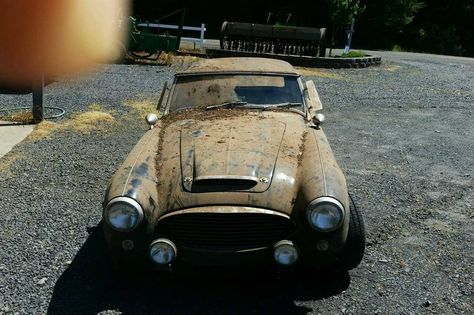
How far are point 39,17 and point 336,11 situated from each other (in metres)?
12.1

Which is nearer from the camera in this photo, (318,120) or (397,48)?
(318,120)

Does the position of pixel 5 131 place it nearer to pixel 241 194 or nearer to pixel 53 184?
pixel 53 184

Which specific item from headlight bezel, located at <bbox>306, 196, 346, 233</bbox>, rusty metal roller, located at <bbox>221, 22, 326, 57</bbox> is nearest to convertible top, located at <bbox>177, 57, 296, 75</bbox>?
headlight bezel, located at <bbox>306, 196, 346, 233</bbox>

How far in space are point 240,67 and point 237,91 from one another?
17.6 inches

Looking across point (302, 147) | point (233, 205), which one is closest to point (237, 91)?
point (302, 147)

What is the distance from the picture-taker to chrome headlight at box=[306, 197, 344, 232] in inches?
145

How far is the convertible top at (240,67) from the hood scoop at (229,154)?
2.83 ft

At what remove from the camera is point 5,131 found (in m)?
8.53

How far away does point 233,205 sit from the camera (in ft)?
12.1

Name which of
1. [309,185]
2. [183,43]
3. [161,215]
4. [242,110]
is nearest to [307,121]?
[242,110]

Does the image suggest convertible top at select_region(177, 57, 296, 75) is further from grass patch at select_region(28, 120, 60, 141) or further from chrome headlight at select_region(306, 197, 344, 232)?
grass patch at select_region(28, 120, 60, 141)

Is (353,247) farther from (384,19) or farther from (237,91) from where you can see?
(384,19)

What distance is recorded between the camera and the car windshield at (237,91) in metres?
5.32

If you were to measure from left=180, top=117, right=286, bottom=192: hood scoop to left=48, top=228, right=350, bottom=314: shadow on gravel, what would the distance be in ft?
2.30
